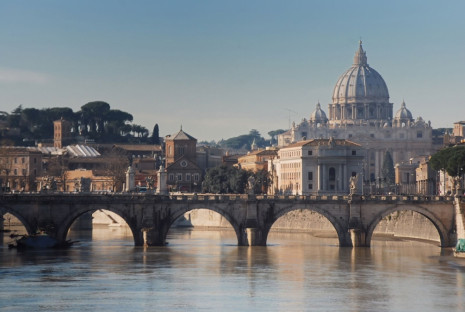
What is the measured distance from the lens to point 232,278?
3403 inches

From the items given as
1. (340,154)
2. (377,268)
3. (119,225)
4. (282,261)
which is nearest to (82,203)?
(282,261)

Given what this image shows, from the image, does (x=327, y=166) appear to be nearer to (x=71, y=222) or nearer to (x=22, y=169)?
(x=22, y=169)

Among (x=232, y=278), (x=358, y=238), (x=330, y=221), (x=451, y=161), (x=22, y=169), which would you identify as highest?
(x=22, y=169)

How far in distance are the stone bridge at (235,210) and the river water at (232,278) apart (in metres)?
1.79

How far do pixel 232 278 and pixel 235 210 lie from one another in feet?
74.5

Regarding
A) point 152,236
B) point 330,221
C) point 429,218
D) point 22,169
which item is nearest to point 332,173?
point 22,169

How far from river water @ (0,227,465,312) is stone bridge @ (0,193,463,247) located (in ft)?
5.87

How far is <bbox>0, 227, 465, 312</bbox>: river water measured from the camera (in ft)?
246

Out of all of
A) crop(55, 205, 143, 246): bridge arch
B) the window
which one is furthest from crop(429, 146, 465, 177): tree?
the window

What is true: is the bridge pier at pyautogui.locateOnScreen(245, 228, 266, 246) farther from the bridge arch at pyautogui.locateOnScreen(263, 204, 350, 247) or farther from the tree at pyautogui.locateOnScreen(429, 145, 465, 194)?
the tree at pyautogui.locateOnScreen(429, 145, 465, 194)

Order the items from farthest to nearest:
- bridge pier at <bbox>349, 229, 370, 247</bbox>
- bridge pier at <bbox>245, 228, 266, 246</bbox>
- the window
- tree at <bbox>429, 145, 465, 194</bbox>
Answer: the window
tree at <bbox>429, 145, 465, 194</bbox>
bridge pier at <bbox>245, 228, 266, 246</bbox>
bridge pier at <bbox>349, 229, 370, 247</bbox>

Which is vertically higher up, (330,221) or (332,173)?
(332,173)

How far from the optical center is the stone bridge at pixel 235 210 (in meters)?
107

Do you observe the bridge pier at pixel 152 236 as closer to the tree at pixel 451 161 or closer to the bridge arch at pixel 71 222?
the bridge arch at pixel 71 222
